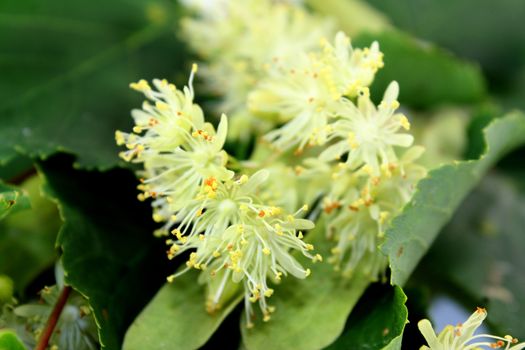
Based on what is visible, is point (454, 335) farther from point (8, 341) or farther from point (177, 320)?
point (8, 341)

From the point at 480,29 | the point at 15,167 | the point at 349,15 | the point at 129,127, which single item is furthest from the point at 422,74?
the point at 15,167

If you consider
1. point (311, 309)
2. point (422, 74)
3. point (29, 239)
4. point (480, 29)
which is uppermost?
point (480, 29)

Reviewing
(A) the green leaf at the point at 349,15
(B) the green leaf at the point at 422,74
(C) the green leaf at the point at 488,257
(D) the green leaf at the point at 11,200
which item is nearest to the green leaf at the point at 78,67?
(D) the green leaf at the point at 11,200

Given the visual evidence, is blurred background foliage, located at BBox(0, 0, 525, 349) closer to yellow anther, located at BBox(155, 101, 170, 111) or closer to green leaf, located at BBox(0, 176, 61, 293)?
green leaf, located at BBox(0, 176, 61, 293)

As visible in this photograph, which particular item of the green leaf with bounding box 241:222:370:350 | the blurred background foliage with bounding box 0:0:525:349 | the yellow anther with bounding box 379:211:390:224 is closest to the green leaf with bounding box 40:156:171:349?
the blurred background foliage with bounding box 0:0:525:349

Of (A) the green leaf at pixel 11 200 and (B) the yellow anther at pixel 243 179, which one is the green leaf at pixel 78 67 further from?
(B) the yellow anther at pixel 243 179

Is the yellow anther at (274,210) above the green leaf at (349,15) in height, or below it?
below

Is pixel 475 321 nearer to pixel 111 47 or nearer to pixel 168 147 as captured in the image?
pixel 168 147
